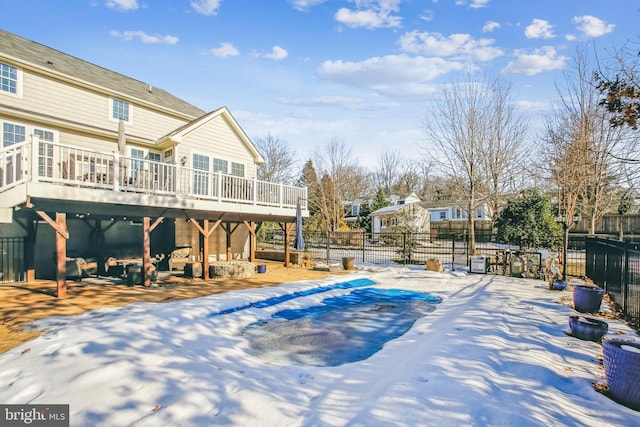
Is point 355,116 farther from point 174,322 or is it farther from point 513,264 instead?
point 174,322

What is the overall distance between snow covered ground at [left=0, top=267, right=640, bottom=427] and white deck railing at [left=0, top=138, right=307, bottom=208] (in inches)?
147

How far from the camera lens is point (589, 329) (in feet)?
18.8

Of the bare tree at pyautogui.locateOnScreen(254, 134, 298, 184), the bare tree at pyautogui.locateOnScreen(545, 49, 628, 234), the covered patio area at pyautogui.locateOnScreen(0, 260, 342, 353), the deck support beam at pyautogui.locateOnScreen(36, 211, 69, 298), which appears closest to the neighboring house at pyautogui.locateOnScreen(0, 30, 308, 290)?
the deck support beam at pyautogui.locateOnScreen(36, 211, 69, 298)

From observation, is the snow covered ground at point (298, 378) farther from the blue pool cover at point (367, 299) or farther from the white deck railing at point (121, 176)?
the white deck railing at point (121, 176)

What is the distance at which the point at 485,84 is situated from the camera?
2055 cm

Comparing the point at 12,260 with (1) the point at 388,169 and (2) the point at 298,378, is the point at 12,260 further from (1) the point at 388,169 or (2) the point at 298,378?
(1) the point at 388,169

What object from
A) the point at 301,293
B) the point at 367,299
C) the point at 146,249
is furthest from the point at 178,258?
the point at 367,299

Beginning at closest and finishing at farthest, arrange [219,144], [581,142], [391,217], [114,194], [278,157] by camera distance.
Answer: [114,194], [581,142], [219,144], [391,217], [278,157]

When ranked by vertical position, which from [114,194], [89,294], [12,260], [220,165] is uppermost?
[220,165]

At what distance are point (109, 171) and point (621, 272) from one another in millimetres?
13810

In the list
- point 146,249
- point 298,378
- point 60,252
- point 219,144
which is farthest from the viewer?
point 219,144

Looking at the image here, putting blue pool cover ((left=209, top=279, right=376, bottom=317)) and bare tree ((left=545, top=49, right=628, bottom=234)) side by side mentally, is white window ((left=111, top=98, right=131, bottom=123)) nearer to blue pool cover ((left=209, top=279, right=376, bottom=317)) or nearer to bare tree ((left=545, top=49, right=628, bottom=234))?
blue pool cover ((left=209, top=279, right=376, bottom=317))

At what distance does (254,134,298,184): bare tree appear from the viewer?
43.2m

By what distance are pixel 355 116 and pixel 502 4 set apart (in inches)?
768
